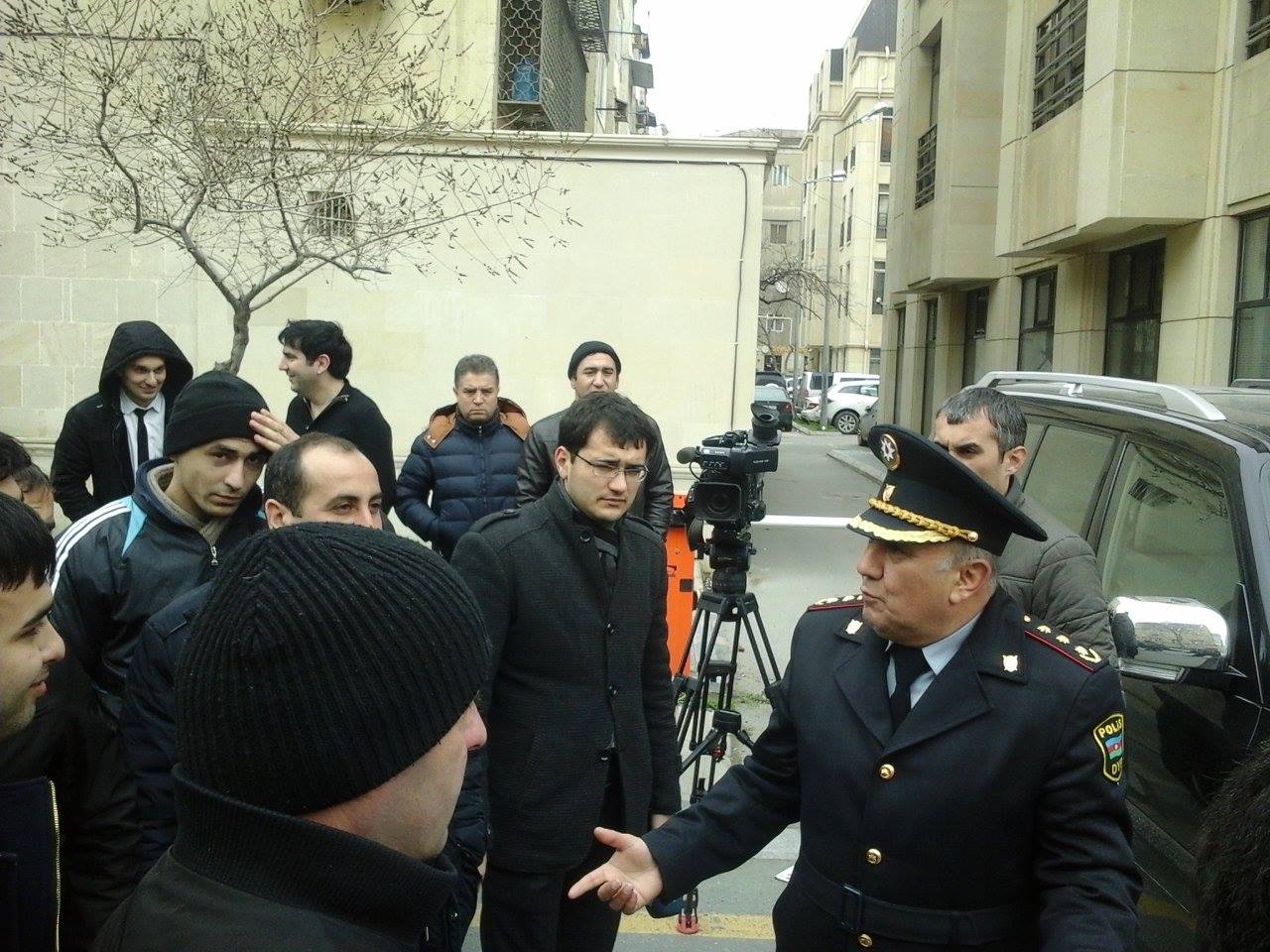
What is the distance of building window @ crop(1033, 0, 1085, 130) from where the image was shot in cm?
1391

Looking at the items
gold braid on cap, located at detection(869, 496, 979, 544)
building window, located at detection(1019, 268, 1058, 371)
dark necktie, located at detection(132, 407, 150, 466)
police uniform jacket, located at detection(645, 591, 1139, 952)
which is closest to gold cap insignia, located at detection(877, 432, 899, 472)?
gold braid on cap, located at detection(869, 496, 979, 544)

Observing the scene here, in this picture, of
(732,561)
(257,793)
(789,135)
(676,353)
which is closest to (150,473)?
(257,793)

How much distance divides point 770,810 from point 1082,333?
13952mm

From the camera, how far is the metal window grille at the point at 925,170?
21.6 meters

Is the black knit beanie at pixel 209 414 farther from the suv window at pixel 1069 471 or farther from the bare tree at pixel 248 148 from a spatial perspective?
the bare tree at pixel 248 148

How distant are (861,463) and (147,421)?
19.8 m

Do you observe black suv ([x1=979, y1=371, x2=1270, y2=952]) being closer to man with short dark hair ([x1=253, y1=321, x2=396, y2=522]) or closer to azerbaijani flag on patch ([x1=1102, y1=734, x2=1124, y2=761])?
azerbaijani flag on patch ([x1=1102, y1=734, x2=1124, y2=761])

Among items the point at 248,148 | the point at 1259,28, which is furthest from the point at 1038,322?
the point at 248,148

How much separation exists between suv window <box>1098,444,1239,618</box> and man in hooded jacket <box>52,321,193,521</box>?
3.88m

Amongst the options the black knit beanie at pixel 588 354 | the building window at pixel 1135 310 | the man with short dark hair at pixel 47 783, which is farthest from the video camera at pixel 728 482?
the building window at pixel 1135 310

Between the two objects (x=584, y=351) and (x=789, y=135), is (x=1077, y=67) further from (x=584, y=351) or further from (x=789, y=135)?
(x=789, y=135)

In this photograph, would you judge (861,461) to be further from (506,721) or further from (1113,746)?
(1113,746)

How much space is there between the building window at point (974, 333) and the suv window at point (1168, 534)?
16.6 m

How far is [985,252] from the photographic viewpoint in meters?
19.1
